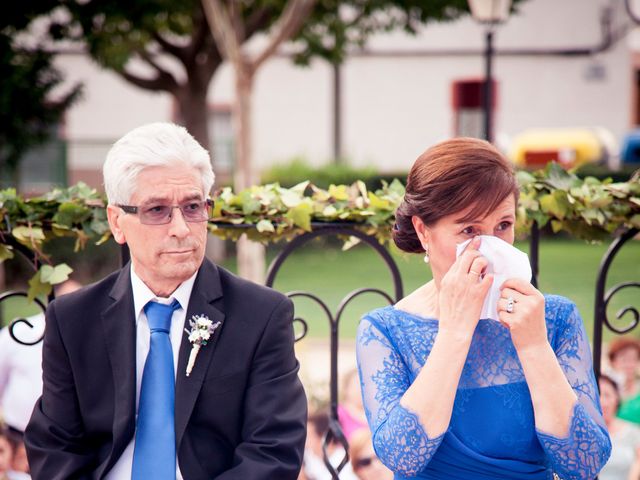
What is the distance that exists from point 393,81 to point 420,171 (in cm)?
2015

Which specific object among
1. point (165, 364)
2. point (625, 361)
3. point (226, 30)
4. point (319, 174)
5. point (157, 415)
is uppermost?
point (226, 30)

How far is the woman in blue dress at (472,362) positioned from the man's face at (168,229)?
1.84 feet

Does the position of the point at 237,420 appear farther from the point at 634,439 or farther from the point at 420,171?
the point at 634,439

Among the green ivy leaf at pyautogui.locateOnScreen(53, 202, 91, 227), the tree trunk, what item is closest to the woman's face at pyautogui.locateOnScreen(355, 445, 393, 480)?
the green ivy leaf at pyautogui.locateOnScreen(53, 202, 91, 227)

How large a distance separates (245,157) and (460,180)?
8261mm

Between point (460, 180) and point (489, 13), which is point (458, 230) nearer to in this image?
point (460, 180)

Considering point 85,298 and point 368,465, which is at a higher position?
point 85,298

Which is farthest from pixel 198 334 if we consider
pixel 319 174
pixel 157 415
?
pixel 319 174

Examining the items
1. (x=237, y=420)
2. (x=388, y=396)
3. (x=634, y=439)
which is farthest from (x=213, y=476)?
(x=634, y=439)

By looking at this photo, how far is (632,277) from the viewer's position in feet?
47.9

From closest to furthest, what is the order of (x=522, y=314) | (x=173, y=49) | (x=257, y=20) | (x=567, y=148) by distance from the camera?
(x=522, y=314) < (x=257, y=20) < (x=173, y=49) < (x=567, y=148)

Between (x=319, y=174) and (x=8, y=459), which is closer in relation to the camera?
(x=8, y=459)

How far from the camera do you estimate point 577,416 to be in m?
2.26

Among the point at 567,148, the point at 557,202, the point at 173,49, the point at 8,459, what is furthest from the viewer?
the point at 567,148
